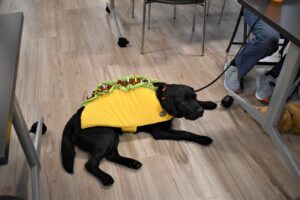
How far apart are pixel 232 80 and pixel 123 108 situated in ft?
2.85

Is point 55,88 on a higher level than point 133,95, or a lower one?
lower

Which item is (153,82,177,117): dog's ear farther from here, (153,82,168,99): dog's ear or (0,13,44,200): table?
(0,13,44,200): table

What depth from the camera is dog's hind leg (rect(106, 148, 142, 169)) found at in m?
1.44

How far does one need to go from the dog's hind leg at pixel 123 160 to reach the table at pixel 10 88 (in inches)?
14.2

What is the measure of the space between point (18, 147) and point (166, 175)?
81cm

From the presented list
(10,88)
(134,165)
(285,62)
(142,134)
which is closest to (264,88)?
(285,62)

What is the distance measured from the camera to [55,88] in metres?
1.95

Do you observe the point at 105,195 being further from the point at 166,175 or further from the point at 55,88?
the point at 55,88

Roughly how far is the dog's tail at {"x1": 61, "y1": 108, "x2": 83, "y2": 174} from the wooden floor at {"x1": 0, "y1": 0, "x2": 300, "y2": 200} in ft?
0.16

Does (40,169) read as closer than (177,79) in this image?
Yes

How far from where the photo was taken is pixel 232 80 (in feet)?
6.54

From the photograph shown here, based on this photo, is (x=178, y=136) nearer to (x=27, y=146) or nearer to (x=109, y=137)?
(x=109, y=137)

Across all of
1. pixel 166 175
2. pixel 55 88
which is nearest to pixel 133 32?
pixel 55 88

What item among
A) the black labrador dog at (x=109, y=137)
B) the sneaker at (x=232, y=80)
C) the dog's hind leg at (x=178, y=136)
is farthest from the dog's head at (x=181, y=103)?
the sneaker at (x=232, y=80)
